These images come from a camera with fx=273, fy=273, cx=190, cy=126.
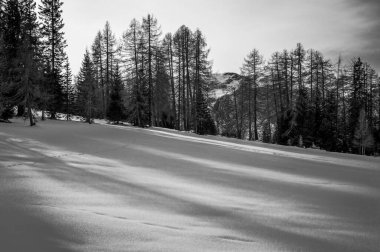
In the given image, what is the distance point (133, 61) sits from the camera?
35.8 meters

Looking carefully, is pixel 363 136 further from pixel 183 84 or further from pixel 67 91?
pixel 67 91

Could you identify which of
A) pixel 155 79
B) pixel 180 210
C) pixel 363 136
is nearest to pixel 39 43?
pixel 155 79

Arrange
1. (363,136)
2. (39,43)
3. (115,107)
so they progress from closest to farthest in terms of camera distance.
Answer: (39,43) → (115,107) → (363,136)

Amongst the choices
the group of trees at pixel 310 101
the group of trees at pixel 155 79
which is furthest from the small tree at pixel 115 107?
Result: the group of trees at pixel 310 101

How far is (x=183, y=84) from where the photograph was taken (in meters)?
35.8

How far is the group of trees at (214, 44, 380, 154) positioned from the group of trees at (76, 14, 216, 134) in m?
7.27

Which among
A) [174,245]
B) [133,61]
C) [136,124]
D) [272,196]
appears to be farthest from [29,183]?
[133,61]

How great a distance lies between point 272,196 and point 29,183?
4.45 metres

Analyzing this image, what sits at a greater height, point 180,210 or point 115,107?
point 115,107

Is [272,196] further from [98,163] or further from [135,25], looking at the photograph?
[135,25]

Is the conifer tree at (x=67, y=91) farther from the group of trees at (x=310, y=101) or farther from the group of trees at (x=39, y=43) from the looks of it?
the group of trees at (x=310, y=101)

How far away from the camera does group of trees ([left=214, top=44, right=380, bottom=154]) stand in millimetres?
31703

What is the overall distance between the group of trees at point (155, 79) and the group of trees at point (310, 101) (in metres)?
7.27

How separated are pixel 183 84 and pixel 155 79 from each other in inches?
148
